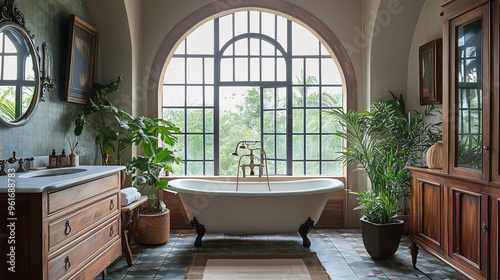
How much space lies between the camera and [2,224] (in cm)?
186

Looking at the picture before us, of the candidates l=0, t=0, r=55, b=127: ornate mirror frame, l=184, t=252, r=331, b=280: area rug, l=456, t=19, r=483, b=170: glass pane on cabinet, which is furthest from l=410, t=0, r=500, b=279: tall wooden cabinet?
l=0, t=0, r=55, b=127: ornate mirror frame

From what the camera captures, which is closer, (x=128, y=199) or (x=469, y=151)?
(x=469, y=151)

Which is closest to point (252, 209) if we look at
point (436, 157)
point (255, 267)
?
point (255, 267)

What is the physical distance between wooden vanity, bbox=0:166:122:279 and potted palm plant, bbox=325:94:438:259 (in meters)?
2.23

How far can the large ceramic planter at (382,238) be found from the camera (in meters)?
3.37

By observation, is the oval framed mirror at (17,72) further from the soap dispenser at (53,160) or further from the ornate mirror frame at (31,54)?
the soap dispenser at (53,160)

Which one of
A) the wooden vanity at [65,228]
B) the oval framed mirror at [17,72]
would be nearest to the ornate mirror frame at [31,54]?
the oval framed mirror at [17,72]

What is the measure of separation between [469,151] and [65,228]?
2.54m

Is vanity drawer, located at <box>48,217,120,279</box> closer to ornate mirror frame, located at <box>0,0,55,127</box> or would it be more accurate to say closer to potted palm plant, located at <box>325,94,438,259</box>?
ornate mirror frame, located at <box>0,0,55,127</box>

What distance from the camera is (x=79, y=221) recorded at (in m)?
2.34

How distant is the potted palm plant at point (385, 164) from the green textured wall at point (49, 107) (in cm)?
267

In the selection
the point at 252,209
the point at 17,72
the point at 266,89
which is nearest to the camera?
the point at 17,72

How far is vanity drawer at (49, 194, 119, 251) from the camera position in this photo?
6.73ft

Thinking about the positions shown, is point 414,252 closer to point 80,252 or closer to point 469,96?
point 469,96
